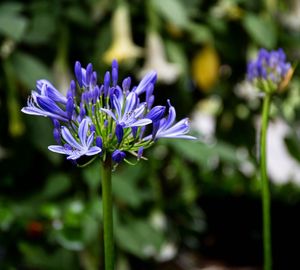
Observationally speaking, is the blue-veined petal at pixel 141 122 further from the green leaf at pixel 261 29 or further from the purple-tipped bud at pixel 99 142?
the green leaf at pixel 261 29

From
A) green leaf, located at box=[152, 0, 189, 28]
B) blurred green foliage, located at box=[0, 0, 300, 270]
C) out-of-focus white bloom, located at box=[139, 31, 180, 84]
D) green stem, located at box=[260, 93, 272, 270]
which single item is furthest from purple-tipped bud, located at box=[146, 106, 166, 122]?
out-of-focus white bloom, located at box=[139, 31, 180, 84]

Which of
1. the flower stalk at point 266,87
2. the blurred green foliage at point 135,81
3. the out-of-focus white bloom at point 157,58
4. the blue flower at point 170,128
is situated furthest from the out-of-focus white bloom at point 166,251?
the blue flower at point 170,128

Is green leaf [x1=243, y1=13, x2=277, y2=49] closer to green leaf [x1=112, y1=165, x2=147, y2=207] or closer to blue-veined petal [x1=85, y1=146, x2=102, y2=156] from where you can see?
green leaf [x1=112, y1=165, x2=147, y2=207]

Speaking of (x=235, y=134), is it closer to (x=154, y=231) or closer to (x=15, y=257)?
(x=154, y=231)

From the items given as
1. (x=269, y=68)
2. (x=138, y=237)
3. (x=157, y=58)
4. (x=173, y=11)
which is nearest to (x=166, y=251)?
(x=138, y=237)

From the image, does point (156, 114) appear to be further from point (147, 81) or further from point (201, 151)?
point (201, 151)
